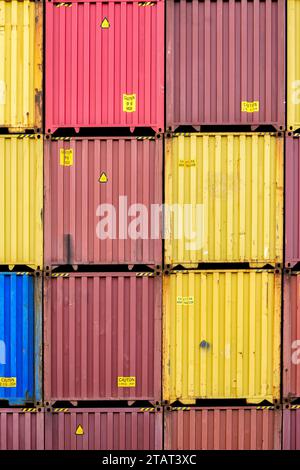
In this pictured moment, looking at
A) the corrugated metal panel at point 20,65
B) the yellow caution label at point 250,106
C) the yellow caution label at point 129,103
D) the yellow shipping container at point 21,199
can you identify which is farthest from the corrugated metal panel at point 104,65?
the yellow caution label at point 250,106

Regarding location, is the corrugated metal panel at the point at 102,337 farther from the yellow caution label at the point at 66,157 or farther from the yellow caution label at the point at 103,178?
the yellow caution label at the point at 66,157

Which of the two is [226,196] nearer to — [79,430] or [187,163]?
[187,163]

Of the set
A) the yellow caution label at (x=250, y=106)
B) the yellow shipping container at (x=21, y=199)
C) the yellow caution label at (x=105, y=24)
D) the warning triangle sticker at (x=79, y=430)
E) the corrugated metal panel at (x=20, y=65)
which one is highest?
the yellow caution label at (x=105, y=24)

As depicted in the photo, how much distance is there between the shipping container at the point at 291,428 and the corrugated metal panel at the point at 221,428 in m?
0.08

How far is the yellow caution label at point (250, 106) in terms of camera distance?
793cm

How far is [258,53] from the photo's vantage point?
7914 millimetres

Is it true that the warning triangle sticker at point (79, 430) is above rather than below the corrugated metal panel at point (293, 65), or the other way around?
below

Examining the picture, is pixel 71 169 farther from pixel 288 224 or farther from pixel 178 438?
pixel 178 438

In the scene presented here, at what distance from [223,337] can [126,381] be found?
1.63 metres

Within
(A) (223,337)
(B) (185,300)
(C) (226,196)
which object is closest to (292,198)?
(C) (226,196)

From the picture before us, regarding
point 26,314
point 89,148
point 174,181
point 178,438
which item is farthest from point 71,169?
point 178,438

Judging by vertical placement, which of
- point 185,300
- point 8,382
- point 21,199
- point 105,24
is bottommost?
point 8,382

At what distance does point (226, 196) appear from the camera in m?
7.95

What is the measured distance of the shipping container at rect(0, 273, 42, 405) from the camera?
788 centimetres
